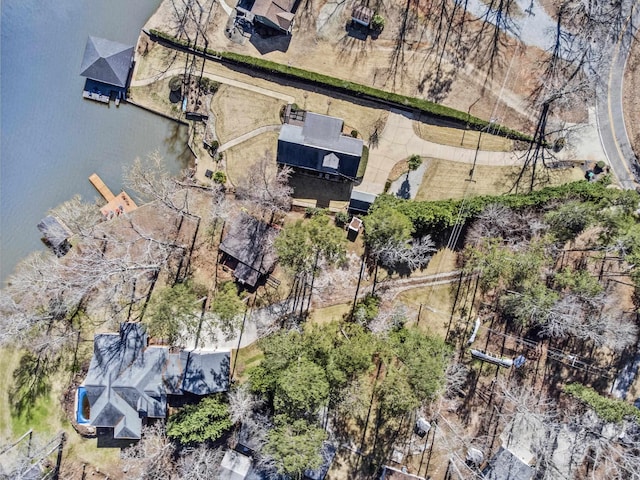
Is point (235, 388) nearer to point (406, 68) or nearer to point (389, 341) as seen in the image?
point (389, 341)

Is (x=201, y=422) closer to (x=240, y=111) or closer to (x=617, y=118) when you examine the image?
(x=240, y=111)

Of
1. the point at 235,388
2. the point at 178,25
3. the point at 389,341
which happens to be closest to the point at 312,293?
the point at 389,341

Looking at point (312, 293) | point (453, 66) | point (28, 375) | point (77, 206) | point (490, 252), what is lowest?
point (28, 375)

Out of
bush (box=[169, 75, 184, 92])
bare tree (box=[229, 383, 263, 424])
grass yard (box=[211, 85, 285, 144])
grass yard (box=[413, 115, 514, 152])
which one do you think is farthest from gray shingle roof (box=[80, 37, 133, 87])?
bare tree (box=[229, 383, 263, 424])

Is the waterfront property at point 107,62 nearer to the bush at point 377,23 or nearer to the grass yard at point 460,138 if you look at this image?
the bush at point 377,23

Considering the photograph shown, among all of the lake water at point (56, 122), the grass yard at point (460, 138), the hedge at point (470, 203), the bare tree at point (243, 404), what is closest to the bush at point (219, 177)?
the lake water at point (56, 122)

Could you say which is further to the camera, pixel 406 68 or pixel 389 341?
pixel 406 68

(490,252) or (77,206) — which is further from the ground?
(490,252)
